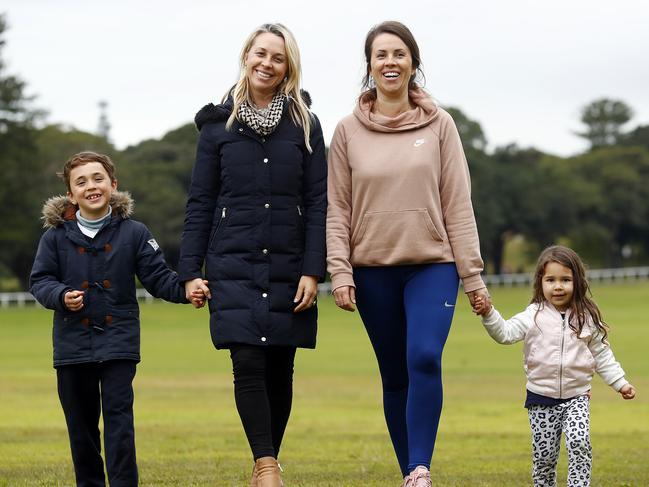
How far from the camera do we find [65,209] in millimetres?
6922

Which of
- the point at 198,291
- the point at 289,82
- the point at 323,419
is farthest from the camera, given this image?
the point at 323,419

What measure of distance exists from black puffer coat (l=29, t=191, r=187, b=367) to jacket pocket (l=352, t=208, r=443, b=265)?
980 mm

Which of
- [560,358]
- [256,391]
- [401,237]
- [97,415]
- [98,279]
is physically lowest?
[97,415]

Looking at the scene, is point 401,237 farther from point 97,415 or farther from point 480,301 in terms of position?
point 97,415

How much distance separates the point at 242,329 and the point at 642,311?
54403 millimetres

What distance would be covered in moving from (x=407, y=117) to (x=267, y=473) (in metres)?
1.90

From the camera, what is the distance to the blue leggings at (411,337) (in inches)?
263

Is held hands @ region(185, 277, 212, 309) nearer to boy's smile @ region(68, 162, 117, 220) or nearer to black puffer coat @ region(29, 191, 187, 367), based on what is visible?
black puffer coat @ region(29, 191, 187, 367)

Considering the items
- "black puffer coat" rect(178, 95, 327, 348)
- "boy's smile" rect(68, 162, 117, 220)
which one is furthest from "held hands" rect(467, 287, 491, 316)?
"boy's smile" rect(68, 162, 117, 220)

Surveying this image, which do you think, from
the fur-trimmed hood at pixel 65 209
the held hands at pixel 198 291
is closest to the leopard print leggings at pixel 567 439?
the held hands at pixel 198 291

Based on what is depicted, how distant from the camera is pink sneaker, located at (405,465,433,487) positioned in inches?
255

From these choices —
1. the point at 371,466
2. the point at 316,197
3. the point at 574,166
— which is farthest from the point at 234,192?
the point at 574,166

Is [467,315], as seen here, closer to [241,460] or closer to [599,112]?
[241,460]

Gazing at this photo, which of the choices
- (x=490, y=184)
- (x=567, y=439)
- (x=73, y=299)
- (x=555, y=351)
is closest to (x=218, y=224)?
(x=73, y=299)
